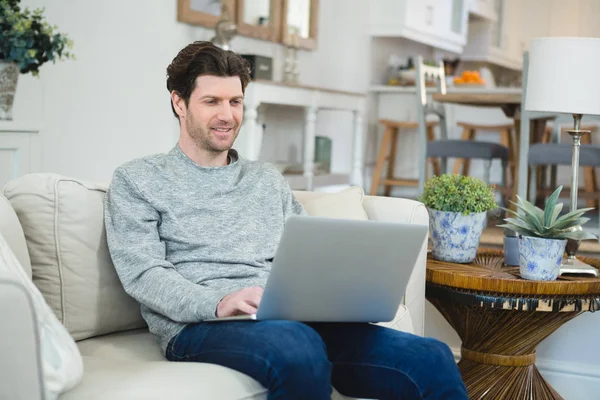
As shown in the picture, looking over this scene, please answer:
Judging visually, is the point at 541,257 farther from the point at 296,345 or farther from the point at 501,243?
the point at 501,243

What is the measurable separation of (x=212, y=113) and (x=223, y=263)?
0.32 metres

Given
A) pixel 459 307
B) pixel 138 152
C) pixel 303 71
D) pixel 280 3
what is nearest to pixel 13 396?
pixel 459 307

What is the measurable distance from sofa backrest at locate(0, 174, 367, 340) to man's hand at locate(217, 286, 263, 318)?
1.14 feet

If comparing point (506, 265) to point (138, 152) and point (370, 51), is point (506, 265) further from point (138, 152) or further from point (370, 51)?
point (370, 51)

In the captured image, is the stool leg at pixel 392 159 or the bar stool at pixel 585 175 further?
the stool leg at pixel 392 159

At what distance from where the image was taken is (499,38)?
884 cm

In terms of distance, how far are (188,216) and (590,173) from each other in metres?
5.00

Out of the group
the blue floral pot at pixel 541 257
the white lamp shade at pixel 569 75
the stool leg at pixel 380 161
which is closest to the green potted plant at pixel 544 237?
the blue floral pot at pixel 541 257

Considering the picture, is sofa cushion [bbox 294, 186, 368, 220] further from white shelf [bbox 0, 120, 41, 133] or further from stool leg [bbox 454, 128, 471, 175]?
stool leg [bbox 454, 128, 471, 175]

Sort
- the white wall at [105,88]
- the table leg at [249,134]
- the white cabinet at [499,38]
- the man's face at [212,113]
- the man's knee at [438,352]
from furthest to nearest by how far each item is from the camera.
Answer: the white cabinet at [499,38]
the table leg at [249,134]
the white wall at [105,88]
the man's face at [212,113]
the man's knee at [438,352]

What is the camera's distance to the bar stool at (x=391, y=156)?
6910mm

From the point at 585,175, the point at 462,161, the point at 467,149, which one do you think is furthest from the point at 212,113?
the point at 462,161

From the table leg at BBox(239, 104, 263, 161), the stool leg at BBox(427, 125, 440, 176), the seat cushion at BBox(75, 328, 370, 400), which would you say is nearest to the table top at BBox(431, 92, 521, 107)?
the table leg at BBox(239, 104, 263, 161)

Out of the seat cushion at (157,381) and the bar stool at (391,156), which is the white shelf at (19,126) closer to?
the seat cushion at (157,381)
